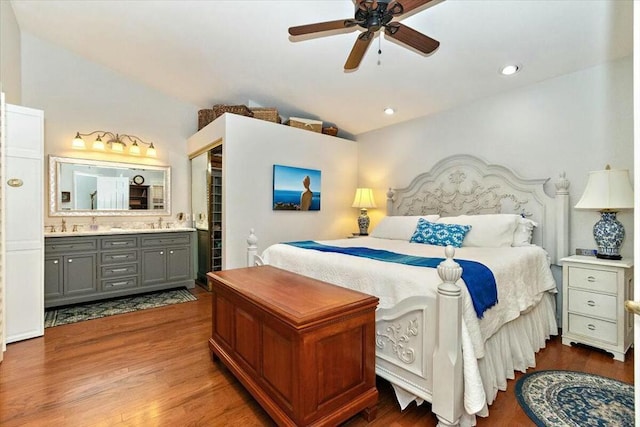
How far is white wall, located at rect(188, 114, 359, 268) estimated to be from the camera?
148 inches

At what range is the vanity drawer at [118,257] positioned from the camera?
3748 millimetres

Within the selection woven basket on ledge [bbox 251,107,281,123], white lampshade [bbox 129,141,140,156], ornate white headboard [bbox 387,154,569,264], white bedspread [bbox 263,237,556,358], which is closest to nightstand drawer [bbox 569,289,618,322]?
white bedspread [bbox 263,237,556,358]

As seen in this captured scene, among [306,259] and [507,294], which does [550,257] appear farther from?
[306,259]

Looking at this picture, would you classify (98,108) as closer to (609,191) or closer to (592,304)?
(609,191)

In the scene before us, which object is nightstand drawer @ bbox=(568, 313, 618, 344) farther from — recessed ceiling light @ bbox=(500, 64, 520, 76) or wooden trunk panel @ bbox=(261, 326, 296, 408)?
wooden trunk panel @ bbox=(261, 326, 296, 408)

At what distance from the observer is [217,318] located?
7.52 ft

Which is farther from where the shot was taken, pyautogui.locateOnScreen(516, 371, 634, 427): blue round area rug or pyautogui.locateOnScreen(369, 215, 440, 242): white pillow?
pyautogui.locateOnScreen(369, 215, 440, 242): white pillow

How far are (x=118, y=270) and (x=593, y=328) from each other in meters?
5.04

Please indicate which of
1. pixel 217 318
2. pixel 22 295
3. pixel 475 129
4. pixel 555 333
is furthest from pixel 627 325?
pixel 22 295

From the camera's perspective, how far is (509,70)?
2.94m

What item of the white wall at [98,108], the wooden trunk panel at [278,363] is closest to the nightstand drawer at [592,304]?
the wooden trunk panel at [278,363]

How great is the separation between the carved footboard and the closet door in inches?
123

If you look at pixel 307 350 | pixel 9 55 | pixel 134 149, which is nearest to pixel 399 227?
pixel 307 350

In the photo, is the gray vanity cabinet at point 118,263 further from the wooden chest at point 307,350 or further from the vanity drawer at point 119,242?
the wooden chest at point 307,350
